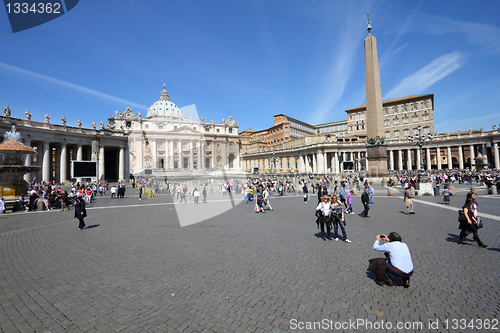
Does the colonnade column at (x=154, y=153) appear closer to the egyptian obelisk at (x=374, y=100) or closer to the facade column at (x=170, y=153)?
the facade column at (x=170, y=153)

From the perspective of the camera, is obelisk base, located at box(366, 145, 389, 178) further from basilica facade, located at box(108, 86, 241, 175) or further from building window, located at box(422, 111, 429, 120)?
basilica facade, located at box(108, 86, 241, 175)

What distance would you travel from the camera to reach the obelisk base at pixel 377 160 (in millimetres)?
26781

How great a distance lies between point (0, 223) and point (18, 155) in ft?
25.2

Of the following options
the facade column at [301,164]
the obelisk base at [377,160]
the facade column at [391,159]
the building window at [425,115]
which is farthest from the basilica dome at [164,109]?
the obelisk base at [377,160]

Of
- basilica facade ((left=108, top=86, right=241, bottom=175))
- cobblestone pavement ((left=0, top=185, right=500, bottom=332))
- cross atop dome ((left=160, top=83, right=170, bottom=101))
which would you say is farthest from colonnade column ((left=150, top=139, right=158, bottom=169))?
cobblestone pavement ((left=0, top=185, right=500, bottom=332))

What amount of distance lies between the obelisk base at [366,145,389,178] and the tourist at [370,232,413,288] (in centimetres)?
2511

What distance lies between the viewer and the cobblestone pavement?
3.21 m

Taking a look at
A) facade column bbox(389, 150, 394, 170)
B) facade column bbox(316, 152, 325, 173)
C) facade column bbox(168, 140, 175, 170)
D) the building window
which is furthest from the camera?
facade column bbox(168, 140, 175, 170)

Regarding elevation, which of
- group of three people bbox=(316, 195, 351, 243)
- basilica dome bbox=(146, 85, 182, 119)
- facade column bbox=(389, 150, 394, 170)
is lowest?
group of three people bbox=(316, 195, 351, 243)

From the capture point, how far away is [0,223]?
10.6 m

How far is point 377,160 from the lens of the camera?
91.2 feet

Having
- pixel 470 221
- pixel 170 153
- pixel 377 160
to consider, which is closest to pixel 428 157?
pixel 377 160

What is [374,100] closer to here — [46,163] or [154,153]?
[46,163]

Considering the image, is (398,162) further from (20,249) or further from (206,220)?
(20,249)
